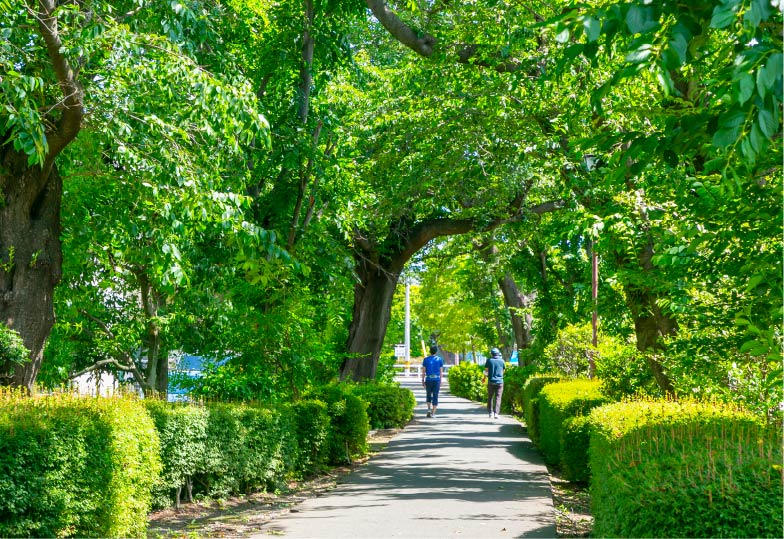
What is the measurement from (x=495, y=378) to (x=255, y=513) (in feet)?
56.3

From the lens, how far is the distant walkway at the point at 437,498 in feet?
30.1

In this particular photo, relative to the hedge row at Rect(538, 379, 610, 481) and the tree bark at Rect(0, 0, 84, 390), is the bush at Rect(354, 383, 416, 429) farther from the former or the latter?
the tree bark at Rect(0, 0, 84, 390)

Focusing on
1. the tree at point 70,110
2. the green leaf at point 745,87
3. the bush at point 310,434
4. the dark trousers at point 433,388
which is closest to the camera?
the green leaf at point 745,87

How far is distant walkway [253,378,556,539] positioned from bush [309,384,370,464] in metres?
0.52

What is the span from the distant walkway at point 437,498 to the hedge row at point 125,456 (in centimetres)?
103

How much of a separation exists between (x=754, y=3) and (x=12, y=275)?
29.1 feet

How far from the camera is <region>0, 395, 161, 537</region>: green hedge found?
6996mm

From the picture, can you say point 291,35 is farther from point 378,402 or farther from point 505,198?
point 378,402

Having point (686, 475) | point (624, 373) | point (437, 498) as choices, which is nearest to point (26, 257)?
point (437, 498)

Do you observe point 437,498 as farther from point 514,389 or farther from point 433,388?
point 514,389

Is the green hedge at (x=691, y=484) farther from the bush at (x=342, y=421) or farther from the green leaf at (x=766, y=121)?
the bush at (x=342, y=421)

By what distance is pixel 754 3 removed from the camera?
3.83 metres

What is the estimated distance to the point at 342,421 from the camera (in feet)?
53.2

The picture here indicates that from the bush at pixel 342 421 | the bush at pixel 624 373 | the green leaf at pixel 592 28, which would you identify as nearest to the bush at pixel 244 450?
the bush at pixel 342 421
